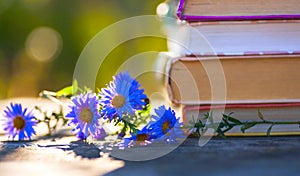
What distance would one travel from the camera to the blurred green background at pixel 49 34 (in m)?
2.86

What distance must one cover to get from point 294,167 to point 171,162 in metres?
0.14

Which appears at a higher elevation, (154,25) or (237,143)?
(154,25)

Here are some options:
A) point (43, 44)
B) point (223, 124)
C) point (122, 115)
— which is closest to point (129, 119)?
point (122, 115)

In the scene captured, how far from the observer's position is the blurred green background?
2.86 metres

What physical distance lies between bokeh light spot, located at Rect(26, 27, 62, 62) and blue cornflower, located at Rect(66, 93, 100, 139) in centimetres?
212

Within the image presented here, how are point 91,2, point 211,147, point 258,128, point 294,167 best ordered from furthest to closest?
point 91,2 < point 258,128 < point 211,147 < point 294,167

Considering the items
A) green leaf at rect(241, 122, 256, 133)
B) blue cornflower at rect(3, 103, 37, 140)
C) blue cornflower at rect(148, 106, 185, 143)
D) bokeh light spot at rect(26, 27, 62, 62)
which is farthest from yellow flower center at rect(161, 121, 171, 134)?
bokeh light spot at rect(26, 27, 62, 62)

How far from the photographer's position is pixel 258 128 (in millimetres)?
856

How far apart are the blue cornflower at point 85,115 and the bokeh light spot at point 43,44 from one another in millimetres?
2115

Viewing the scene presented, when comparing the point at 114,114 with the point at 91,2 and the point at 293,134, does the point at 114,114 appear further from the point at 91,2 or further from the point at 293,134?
the point at 91,2

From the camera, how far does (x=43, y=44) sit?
3.01m

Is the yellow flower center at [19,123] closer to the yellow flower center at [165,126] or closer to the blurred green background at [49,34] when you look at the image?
the yellow flower center at [165,126]

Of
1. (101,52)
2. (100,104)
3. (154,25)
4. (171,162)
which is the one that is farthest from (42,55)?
(171,162)

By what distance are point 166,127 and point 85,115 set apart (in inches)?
5.0
